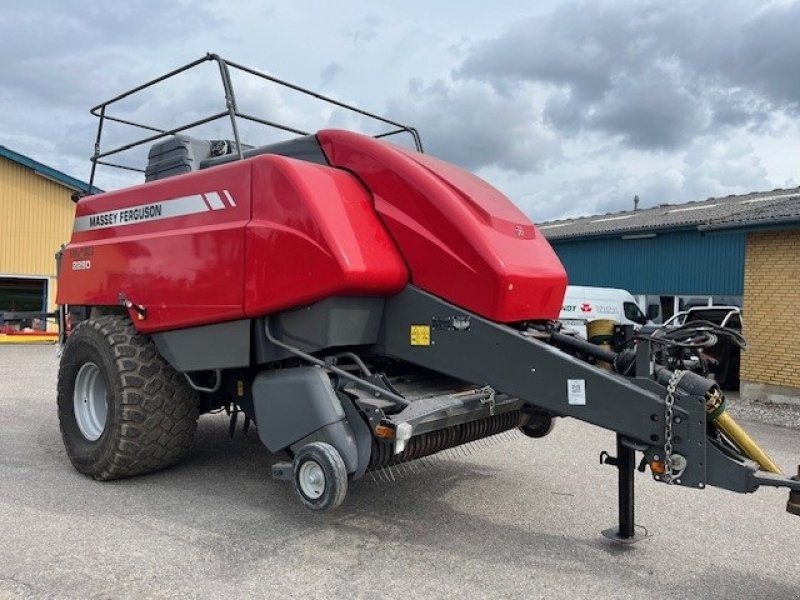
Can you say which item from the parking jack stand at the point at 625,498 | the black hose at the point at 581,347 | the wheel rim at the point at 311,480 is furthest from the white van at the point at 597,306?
the wheel rim at the point at 311,480

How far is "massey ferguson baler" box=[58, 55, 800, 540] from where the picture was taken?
3674 millimetres

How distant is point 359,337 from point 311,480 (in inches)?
35.5

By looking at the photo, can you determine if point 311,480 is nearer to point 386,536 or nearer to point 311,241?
point 386,536

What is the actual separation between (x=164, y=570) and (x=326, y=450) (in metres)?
1.00

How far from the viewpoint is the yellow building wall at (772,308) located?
1074 centimetres

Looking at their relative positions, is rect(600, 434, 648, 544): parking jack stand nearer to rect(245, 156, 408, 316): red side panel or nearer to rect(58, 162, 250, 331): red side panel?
rect(245, 156, 408, 316): red side panel

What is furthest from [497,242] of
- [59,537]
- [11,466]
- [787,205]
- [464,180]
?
[787,205]

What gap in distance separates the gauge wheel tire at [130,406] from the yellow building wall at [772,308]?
9.04m

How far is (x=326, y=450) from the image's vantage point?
3.69 metres

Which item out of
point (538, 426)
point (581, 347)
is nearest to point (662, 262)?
point (538, 426)

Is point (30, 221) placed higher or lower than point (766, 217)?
higher

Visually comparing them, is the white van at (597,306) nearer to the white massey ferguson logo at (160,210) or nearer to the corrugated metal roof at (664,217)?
the corrugated metal roof at (664,217)

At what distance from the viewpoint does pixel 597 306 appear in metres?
17.0

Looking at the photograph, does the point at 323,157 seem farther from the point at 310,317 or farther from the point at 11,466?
the point at 11,466
